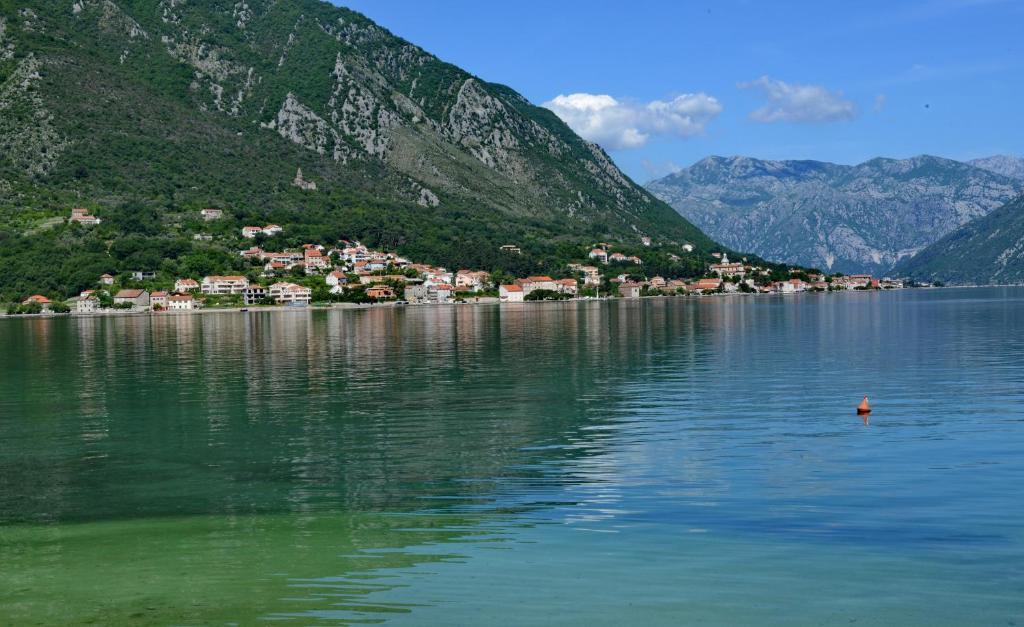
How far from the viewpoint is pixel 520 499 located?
22.6 metres

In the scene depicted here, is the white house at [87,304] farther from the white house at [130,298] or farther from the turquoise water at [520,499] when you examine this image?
the turquoise water at [520,499]

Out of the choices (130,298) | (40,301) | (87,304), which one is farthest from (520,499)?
(87,304)

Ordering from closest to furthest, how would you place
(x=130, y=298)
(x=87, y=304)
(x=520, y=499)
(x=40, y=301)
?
(x=520, y=499) → (x=40, y=301) → (x=87, y=304) → (x=130, y=298)

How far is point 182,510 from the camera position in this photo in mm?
22516

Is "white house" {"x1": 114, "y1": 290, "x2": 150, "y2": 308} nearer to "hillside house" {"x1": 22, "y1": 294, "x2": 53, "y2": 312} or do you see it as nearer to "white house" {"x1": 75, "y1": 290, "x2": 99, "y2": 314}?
"white house" {"x1": 75, "y1": 290, "x2": 99, "y2": 314}

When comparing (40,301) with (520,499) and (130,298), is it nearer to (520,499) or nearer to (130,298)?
(130,298)

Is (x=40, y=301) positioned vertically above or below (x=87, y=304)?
above

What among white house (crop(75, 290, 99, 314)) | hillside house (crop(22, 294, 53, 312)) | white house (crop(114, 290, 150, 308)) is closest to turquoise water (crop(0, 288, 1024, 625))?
white house (crop(114, 290, 150, 308))

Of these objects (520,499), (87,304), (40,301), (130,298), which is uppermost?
(130,298)

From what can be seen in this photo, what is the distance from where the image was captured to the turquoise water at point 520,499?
15258mm

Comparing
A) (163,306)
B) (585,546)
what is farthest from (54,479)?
(163,306)

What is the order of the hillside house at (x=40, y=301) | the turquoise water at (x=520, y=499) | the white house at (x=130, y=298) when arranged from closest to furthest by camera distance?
the turquoise water at (x=520, y=499) < the hillside house at (x=40, y=301) < the white house at (x=130, y=298)

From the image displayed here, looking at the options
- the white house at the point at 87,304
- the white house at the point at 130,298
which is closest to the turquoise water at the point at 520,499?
the white house at the point at 130,298

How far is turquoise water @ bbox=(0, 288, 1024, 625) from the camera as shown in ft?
50.1
